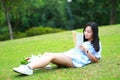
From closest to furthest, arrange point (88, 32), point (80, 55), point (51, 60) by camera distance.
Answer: point (51, 60) → point (80, 55) → point (88, 32)

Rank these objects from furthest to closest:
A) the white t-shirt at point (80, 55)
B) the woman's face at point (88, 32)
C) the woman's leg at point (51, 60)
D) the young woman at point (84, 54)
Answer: the woman's face at point (88, 32) → the white t-shirt at point (80, 55) → the young woman at point (84, 54) → the woman's leg at point (51, 60)

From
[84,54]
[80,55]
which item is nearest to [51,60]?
[80,55]

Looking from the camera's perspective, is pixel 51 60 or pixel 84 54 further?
pixel 84 54

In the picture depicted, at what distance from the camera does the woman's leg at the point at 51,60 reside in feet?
25.0

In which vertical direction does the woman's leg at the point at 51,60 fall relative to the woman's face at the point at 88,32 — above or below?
below

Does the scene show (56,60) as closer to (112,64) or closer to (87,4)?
(112,64)

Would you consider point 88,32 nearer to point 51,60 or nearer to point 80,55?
point 80,55

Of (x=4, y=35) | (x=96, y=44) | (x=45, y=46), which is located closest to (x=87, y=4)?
(x=4, y=35)

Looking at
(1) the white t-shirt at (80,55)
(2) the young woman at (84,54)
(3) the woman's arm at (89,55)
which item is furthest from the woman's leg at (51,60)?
(3) the woman's arm at (89,55)

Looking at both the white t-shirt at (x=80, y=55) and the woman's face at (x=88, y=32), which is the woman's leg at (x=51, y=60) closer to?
the white t-shirt at (x=80, y=55)

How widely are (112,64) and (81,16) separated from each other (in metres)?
35.4

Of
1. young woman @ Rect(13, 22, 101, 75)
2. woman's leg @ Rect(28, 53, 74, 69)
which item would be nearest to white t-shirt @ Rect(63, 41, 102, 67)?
young woman @ Rect(13, 22, 101, 75)

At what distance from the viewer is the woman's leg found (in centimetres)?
762

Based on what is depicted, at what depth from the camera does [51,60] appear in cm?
785
